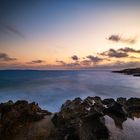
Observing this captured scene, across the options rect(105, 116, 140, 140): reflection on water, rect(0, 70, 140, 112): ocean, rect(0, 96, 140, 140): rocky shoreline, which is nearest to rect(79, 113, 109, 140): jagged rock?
rect(0, 96, 140, 140): rocky shoreline

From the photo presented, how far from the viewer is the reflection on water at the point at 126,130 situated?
5651 mm

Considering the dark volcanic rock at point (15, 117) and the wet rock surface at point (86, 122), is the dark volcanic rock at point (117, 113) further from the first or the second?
the dark volcanic rock at point (15, 117)

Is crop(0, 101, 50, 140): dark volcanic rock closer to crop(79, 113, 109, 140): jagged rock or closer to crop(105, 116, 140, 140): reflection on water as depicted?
crop(79, 113, 109, 140): jagged rock

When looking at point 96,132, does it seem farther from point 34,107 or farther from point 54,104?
point 54,104

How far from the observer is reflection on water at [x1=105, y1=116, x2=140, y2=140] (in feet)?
18.5

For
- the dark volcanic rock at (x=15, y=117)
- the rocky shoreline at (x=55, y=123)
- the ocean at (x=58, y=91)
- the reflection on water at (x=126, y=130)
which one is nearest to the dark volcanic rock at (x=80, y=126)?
the rocky shoreline at (x=55, y=123)

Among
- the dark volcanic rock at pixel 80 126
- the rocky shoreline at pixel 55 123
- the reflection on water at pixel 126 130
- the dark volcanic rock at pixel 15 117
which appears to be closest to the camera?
the dark volcanic rock at pixel 80 126

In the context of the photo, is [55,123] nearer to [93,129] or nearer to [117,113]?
[93,129]

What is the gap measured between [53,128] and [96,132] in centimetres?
132

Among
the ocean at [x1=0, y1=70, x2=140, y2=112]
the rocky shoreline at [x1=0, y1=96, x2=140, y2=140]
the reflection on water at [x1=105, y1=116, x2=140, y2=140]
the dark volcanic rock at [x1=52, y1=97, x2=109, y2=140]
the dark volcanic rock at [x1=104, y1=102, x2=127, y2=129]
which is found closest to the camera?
the dark volcanic rock at [x1=52, y1=97, x2=109, y2=140]

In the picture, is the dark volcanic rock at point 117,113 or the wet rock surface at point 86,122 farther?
the dark volcanic rock at point 117,113

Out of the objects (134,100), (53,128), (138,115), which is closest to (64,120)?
(53,128)

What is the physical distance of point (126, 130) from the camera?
246 inches

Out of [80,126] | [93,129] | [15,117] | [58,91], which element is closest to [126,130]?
[93,129]
